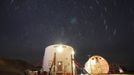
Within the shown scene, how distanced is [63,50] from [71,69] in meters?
1.81

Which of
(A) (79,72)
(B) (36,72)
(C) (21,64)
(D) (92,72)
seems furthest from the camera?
(C) (21,64)

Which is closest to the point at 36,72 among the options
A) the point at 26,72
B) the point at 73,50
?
the point at 26,72

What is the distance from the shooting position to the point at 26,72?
20.5 m

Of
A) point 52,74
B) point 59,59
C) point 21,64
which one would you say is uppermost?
point 21,64

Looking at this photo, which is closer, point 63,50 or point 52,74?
point 52,74

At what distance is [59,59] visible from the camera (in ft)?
72.1

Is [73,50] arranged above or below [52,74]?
above

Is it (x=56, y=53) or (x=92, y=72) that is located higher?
(x=56, y=53)

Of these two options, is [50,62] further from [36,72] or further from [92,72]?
[92,72]

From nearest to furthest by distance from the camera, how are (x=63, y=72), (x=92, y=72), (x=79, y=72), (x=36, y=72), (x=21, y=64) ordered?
(x=36, y=72) < (x=63, y=72) < (x=92, y=72) < (x=79, y=72) < (x=21, y=64)

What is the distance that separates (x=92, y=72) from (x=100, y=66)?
36.3 inches

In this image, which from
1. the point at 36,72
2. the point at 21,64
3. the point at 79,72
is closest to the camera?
the point at 36,72

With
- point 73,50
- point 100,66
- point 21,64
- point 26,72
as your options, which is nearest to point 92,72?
point 100,66

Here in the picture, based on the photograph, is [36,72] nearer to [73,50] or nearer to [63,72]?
[63,72]
